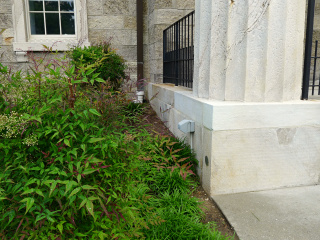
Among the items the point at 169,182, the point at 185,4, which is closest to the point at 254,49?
the point at 169,182

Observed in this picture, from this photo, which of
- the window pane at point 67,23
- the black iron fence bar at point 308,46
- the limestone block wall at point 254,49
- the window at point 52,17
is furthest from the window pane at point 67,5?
the black iron fence bar at point 308,46

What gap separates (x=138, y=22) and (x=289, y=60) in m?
5.08

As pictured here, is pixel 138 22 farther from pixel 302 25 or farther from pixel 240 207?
pixel 240 207

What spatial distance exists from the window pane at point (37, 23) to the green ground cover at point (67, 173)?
5.94 meters

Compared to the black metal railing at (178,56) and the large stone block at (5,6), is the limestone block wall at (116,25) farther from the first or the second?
the large stone block at (5,6)

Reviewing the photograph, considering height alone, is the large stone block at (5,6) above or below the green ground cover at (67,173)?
above

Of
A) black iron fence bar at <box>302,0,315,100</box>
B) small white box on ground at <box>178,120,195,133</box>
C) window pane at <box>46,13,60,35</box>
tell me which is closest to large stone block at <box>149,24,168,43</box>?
window pane at <box>46,13,60,35</box>

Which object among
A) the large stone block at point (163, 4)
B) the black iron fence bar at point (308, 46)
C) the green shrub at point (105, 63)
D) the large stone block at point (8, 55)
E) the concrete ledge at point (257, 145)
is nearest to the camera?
the concrete ledge at point (257, 145)

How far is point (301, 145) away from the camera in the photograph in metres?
2.90

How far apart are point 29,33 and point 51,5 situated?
2.98 ft

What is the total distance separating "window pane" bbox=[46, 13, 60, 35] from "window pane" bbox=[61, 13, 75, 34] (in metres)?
0.14

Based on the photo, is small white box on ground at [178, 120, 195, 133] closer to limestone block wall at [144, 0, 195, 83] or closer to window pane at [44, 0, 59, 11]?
limestone block wall at [144, 0, 195, 83]

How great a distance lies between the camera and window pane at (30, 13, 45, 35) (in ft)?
24.4

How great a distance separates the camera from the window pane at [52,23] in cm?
754
